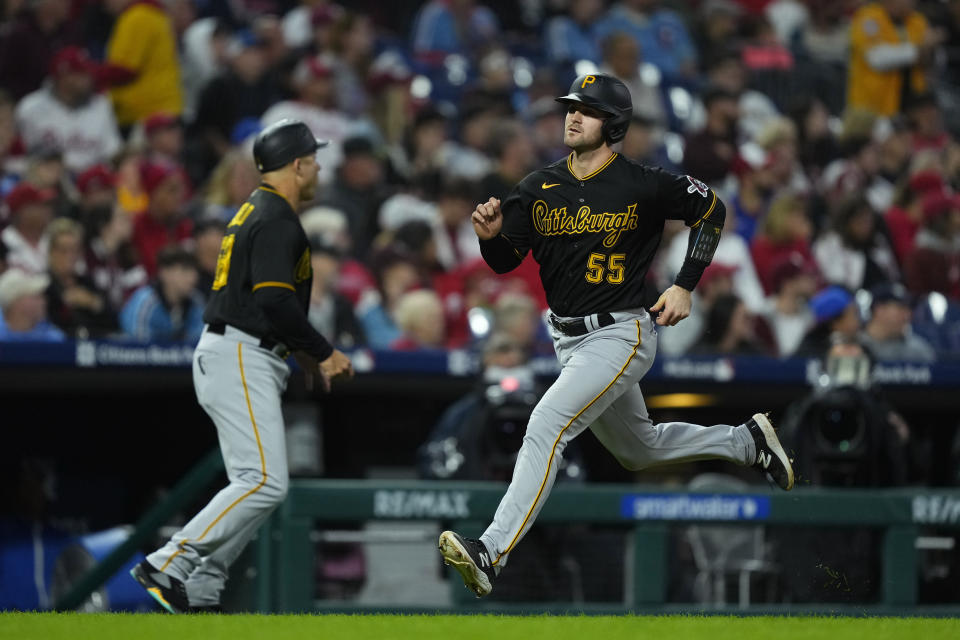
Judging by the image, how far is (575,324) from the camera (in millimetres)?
5211

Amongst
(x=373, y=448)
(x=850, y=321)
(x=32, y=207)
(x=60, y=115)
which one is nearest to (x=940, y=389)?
(x=850, y=321)

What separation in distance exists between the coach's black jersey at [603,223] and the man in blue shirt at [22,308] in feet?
11.1

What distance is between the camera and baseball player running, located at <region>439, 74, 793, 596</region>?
199 inches

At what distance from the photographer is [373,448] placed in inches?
343

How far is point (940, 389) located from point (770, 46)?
6.12 metres

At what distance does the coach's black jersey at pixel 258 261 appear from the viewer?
17.8 feet

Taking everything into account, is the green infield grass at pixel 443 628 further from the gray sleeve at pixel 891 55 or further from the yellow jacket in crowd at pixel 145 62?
the gray sleeve at pixel 891 55

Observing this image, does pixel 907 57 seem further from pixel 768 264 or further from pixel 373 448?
pixel 373 448

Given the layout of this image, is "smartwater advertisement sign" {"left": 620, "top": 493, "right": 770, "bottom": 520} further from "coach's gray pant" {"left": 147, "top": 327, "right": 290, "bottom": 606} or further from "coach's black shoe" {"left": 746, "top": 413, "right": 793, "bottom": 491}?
"coach's gray pant" {"left": 147, "top": 327, "right": 290, "bottom": 606}

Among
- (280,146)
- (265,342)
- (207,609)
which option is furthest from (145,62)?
(207,609)

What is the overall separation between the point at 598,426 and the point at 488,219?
33.9 inches

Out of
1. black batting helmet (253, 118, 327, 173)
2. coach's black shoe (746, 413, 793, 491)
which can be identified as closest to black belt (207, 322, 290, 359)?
black batting helmet (253, 118, 327, 173)

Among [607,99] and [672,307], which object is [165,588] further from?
[607,99]

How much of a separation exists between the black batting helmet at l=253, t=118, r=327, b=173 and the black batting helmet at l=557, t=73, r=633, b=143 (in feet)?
3.56
